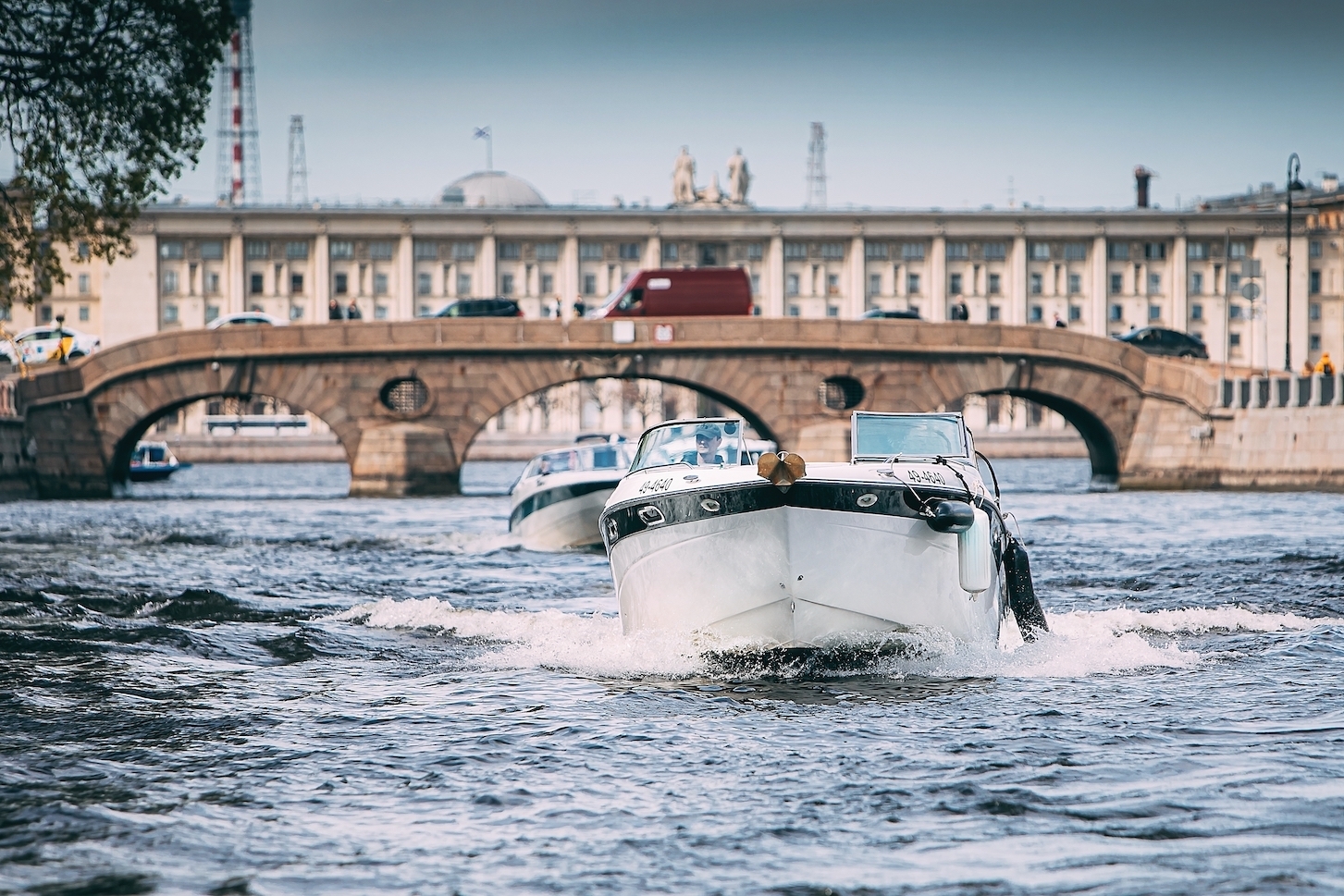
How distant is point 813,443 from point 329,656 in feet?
118

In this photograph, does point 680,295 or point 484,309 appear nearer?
point 680,295

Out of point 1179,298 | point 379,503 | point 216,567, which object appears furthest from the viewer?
point 1179,298

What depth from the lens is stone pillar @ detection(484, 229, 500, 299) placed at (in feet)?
372

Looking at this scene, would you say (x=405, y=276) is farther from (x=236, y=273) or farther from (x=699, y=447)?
(x=699, y=447)

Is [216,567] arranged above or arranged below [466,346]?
below

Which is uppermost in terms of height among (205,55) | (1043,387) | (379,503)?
(205,55)

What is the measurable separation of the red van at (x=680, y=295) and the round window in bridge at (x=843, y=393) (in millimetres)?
3788

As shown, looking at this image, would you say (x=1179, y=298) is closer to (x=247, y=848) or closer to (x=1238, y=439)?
(x=1238, y=439)

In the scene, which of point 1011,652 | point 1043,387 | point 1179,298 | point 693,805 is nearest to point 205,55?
point 1011,652

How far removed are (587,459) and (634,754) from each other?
2125 cm

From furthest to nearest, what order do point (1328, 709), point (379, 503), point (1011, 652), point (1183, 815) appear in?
point (379, 503) < point (1011, 652) < point (1328, 709) < point (1183, 815)

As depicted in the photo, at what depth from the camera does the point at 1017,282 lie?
382 feet

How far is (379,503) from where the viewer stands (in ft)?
153

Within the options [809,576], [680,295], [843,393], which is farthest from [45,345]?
[809,576]
